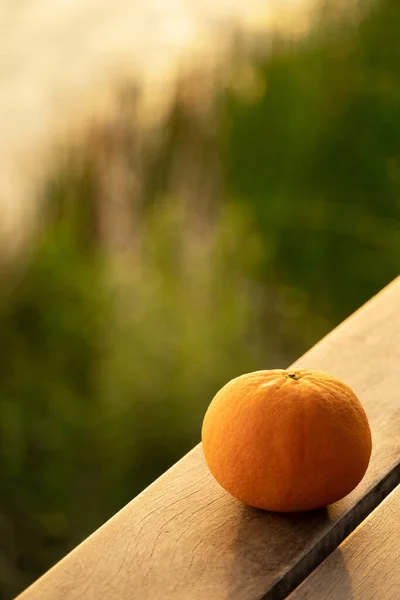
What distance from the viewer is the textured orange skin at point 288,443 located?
Answer: 1.67ft

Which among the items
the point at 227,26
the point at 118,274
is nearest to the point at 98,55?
the point at 227,26

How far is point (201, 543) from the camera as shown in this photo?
520mm

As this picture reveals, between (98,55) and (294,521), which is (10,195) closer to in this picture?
(98,55)

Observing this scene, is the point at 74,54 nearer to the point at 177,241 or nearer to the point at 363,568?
the point at 177,241

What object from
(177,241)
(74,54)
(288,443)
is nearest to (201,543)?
(288,443)

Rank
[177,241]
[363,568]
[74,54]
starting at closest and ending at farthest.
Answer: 1. [363,568]
2. [177,241]
3. [74,54]

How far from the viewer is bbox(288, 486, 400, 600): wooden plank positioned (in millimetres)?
482

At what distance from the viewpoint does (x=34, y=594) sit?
0.50 metres

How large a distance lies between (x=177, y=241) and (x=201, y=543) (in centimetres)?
157

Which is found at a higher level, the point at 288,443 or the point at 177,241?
the point at 288,443

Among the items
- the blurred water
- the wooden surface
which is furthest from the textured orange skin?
the blurred water

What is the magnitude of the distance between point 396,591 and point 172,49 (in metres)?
1.91

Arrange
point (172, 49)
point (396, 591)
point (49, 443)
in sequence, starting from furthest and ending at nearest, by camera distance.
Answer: point (172, 49) < point (49, 443) < point (396, 591)

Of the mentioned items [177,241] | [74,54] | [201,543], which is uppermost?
[74,54]
